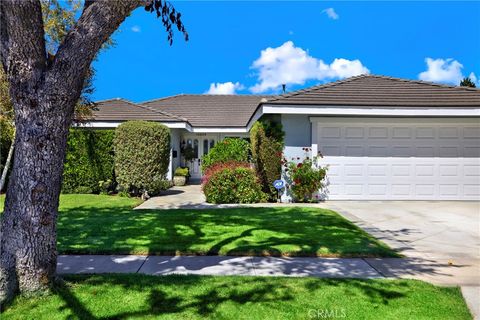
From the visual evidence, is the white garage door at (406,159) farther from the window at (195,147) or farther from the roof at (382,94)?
the window at (195,147)

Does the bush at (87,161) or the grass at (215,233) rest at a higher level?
the bush at (87,161)

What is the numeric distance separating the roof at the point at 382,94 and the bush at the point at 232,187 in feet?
9.03

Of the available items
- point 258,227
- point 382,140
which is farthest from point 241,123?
point 258,227

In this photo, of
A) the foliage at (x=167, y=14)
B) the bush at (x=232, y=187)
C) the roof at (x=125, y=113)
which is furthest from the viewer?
the roof at (x=125, y=113)

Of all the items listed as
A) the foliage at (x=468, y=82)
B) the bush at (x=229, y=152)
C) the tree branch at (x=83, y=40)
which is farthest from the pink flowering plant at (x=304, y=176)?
the foliage at (x=468, y=82)

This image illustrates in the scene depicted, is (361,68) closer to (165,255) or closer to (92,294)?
(165,255)

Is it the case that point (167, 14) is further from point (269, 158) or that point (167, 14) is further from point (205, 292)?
point (269, 158)

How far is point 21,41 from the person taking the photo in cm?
335

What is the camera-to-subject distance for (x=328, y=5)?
9953mm

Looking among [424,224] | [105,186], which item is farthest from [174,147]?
[424,224]

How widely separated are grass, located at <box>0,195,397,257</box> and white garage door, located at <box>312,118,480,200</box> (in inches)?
126

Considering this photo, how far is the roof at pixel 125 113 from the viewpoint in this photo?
1691 cm

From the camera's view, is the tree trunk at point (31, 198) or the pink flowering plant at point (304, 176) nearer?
the tree trunk at point (31, 198)

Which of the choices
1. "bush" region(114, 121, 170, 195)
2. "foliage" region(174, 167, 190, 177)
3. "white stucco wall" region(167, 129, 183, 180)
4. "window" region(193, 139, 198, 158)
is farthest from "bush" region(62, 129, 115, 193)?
"window" region(193, 139, 198, 158)
